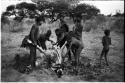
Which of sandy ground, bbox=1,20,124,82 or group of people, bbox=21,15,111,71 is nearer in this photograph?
sandy ground, bbox=1,20,124,82

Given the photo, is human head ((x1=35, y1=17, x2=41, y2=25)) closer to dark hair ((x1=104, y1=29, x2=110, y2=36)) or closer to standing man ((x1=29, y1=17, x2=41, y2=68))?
standing man ((x1=29, y1=17, x2=41, y2=68))

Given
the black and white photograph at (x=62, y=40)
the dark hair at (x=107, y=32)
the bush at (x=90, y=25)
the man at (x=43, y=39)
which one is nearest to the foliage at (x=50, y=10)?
the black and white photograph at (x=62, y=40)

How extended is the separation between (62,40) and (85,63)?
30.7 inches

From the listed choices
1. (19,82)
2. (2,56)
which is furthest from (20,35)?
(19,82)

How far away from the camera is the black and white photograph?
4.93 meters

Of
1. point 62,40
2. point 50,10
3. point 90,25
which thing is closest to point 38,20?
point 50,10

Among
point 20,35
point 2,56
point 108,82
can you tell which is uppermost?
point 20,35

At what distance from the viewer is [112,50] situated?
5.05m

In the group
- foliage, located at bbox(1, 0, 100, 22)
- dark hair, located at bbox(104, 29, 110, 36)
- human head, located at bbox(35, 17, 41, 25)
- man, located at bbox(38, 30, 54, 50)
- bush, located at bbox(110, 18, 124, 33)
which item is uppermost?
foliage, located at bbox(1, 0, 100, 22)

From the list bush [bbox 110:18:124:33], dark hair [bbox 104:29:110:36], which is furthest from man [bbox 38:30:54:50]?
bush [bbox 110:18:124:33]

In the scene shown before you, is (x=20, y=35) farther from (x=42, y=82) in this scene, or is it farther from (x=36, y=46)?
(x=42, y=82)

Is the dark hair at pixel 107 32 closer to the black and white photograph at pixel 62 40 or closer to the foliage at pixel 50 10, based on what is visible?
the black and white photograph at pixel 62 40

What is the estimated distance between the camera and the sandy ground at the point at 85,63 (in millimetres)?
4879

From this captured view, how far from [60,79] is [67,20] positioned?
1.38 m
